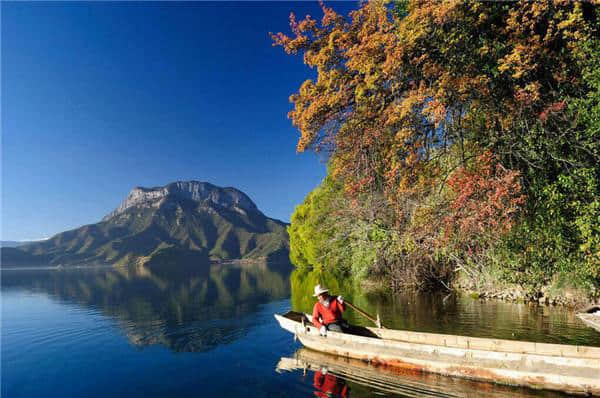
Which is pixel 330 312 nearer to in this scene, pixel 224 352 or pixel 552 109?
pixel 224 352

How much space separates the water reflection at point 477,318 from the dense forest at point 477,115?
2.55m

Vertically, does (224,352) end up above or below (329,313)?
below

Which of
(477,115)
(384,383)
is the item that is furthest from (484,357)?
(477,115)

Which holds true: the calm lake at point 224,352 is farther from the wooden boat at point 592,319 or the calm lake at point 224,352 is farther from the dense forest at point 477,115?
the dense forest at point 477,115

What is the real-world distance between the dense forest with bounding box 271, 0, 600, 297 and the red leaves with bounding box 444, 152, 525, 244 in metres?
0.07

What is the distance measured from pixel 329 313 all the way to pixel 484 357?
605cm

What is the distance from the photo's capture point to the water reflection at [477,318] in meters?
14.2

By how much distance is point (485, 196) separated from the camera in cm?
1383

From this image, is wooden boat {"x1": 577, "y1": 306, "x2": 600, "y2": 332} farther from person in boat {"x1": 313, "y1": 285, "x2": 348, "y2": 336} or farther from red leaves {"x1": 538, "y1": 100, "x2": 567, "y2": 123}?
person in boat {"x1": 313, "y1": 285, "x2": 348, "y2": 336}

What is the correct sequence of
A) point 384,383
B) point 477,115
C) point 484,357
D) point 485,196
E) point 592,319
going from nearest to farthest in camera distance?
point 484,357, point 384,383, point 592,319, point 485,196, point 477,115

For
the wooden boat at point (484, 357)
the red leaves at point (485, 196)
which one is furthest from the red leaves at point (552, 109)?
the wooden boat at point (484, 357)

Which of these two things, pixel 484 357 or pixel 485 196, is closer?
pixel 484 357

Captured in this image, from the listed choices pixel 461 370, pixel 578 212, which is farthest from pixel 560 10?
pixel 461 370

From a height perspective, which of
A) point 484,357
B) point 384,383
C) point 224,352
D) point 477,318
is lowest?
point 224,352
